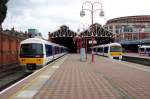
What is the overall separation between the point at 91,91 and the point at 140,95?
1.88m

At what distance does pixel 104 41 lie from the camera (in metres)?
127

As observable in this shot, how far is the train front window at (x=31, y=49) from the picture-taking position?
3120 cm

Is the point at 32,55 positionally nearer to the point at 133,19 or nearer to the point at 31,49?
the point at 31,49

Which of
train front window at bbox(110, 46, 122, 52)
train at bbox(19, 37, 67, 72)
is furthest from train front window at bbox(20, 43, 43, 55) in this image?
train front window at bbox(110, 46, 122, 52)

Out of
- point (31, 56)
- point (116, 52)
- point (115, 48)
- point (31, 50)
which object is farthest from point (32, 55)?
point (115, 48)

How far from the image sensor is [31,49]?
31.4m

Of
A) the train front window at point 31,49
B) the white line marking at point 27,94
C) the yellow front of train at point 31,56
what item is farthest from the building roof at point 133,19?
the white line marking at point 27,94

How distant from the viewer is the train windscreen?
31.1 metres

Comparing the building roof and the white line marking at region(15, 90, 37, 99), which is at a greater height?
the building roof

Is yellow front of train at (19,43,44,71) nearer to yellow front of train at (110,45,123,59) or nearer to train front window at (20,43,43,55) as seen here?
train front window at (20,43,43,55)

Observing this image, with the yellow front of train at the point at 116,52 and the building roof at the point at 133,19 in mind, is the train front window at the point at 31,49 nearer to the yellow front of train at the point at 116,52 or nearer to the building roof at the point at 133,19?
the yellow front of train at the point at 116,52

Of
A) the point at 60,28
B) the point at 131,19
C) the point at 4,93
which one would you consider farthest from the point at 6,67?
the point at 131,19

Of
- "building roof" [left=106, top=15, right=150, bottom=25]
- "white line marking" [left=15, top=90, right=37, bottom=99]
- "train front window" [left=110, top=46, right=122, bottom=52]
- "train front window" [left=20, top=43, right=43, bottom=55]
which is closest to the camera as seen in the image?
"white line marking" [left=15, top=90, right=37, bottom=99]

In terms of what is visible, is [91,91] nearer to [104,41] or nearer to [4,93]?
[4,93]
